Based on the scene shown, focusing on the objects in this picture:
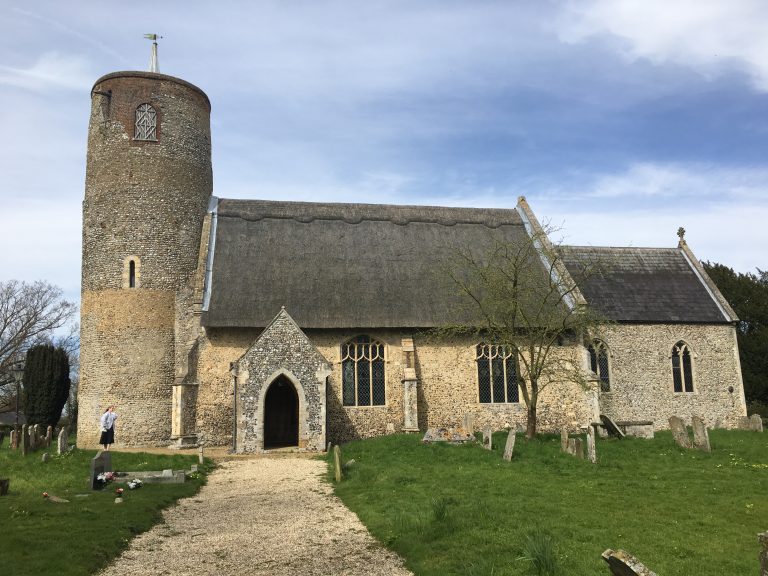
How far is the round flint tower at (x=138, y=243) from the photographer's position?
77.0 feet

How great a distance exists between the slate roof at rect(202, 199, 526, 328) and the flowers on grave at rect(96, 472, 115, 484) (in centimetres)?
858

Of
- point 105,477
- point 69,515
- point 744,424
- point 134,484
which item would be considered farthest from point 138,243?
point 744,424

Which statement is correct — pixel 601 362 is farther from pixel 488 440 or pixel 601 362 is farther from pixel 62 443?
pixel 62 443

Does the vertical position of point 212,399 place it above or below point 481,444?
above

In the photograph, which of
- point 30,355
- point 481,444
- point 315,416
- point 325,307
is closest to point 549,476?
point 481,444

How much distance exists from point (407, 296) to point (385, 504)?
13.5 meters

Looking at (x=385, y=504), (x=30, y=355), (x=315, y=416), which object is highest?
(x=30, y=355)

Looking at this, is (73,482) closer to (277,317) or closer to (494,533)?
(277,317)

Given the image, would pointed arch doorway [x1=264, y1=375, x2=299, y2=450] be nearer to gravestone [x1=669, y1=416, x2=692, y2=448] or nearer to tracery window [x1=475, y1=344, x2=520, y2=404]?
tracery window [x1=475, y1=344, x2=520, y2=404]

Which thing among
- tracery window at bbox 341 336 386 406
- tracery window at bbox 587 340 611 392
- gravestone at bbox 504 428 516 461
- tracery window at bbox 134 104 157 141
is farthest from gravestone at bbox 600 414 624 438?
tracery window at bbox 134 104 157 141

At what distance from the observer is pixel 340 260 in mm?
25750

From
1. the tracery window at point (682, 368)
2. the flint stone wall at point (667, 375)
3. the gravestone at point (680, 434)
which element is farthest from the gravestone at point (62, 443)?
the tracery window at point (682, 368)

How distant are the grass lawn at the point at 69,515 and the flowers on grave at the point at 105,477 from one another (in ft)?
0.70

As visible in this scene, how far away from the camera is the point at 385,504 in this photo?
38.2 ft
